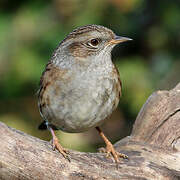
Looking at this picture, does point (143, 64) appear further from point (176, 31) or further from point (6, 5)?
point (6, 5)

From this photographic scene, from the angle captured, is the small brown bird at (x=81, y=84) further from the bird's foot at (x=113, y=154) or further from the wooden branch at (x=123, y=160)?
the wooden branch at (x=123, y=160)

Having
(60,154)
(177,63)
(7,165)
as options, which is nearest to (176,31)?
(177,63)

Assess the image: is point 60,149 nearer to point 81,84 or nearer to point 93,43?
point 81,84

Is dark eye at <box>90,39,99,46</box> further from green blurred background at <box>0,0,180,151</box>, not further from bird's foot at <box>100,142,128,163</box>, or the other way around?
green blurred background at <box>0,0,180,151</box>

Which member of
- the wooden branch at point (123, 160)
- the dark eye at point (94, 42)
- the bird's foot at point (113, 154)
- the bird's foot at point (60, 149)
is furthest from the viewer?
A: the dark eye at point (94, 42)

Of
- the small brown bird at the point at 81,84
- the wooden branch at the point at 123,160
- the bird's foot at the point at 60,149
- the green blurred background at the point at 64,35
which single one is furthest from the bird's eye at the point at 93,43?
the green blurred background at the point at 64,35

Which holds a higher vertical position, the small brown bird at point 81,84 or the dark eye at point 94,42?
the dark eye at point 94,42
